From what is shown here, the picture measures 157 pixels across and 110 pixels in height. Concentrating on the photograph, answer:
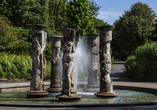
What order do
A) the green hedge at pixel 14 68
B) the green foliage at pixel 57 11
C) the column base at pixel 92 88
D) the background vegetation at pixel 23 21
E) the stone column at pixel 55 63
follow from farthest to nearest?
the green foliage at pixel 57 11
the background vegetation at pixel 23 21
the green hedge at pixel 14 68
the stone column at pixel 55 63
the column base at pixel 92 88

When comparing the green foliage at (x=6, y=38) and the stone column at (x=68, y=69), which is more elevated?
the green foliage at (x=6, y=38)

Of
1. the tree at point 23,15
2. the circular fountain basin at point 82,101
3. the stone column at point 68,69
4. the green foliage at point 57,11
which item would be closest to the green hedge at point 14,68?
the tree at point 23,15

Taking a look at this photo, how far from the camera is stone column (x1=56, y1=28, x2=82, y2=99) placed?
9.57 m

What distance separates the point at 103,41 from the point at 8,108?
507 centimetres

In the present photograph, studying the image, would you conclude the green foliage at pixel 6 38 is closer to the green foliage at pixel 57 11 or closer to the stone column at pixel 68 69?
the green foliage at pixel 57 11

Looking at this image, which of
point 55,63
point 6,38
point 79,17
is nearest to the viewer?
point 55,63

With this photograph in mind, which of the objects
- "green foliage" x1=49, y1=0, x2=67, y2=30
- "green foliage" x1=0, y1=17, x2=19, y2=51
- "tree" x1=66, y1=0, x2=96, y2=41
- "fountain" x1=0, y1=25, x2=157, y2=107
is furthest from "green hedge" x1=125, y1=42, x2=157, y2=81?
"green foliage" x1=49, y1=0, x2=67, y2=30

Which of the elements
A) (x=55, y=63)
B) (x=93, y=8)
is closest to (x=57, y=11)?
(x=93, y=8)

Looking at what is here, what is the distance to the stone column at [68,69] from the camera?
9.57 meters

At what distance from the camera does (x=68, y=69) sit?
9625mm

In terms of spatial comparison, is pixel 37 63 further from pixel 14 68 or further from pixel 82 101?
pixel 14 68

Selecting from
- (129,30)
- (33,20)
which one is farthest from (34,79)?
(129,30)

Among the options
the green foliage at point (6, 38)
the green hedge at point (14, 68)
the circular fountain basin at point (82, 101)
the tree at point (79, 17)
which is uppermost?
the tree at point (79, 17)

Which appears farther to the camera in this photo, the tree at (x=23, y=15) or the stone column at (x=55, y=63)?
the tree at (x=23, y=15)
